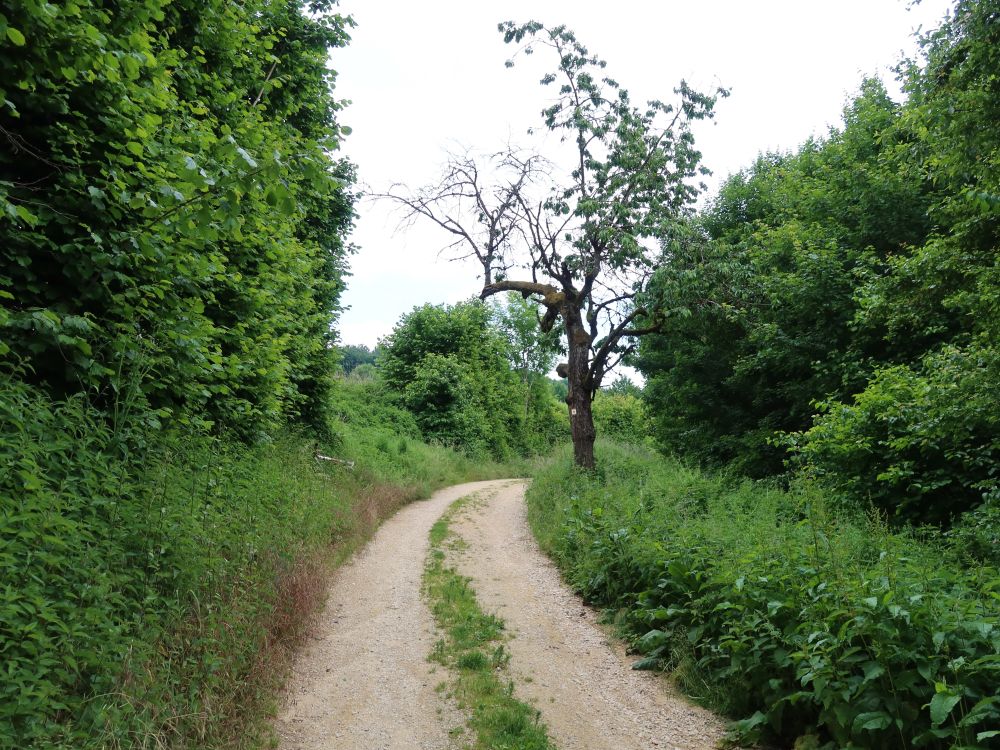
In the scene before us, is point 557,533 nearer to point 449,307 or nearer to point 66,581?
point 66,581

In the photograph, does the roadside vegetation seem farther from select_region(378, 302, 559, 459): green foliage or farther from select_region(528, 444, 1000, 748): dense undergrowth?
select_region(378, 302, 559, 459): green foliage

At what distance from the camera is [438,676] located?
6.35 m

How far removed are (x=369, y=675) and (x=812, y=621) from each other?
14.7ft

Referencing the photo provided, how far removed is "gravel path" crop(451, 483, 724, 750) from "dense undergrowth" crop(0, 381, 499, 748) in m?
2.71

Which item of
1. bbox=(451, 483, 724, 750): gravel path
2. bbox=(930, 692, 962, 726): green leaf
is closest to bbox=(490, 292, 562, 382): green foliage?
bbox=(451, 483, 724, 750): gravel path

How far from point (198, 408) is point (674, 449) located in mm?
18662

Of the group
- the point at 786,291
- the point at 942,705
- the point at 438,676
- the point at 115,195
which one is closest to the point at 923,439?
the point at 942,705

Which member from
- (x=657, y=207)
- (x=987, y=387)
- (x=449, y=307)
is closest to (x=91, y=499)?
(x=987, y=387)

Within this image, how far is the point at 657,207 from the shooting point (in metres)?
15.7

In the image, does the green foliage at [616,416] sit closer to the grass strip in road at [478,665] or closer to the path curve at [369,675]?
the grass strip in road at [478,665]

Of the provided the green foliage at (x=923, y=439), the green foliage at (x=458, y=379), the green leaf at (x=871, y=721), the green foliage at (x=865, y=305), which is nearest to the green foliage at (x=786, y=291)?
the green foliage at (x=865, y=305)

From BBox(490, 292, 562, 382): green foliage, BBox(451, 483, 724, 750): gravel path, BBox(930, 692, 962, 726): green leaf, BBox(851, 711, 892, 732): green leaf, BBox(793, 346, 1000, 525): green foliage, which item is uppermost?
BBox(490, 292, 562, 382): green foliage

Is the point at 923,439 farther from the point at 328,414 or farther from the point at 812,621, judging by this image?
the point at 328,414

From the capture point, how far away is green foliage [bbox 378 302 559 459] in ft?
95.5
